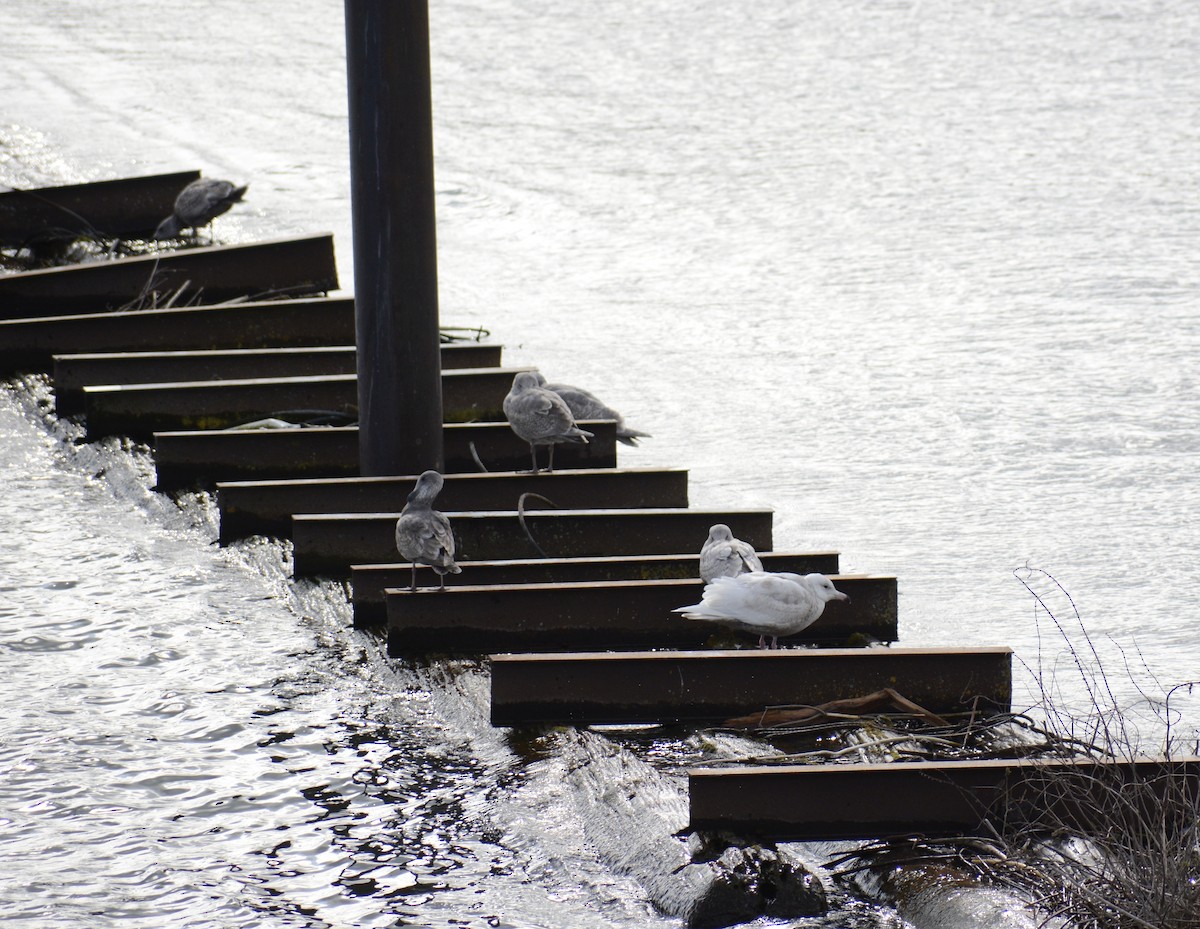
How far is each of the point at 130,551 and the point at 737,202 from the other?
7.69 m

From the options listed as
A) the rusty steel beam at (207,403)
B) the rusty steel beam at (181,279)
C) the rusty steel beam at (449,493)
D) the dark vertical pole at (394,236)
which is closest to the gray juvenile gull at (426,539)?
the rusty steel beam at (449,493)

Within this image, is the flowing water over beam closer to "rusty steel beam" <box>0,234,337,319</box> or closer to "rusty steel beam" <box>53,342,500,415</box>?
"rusty steel beam" <box>53,342,500,415</box>

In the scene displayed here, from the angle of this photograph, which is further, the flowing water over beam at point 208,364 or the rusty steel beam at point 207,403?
Answer: the flowing water over beam at point 208,364

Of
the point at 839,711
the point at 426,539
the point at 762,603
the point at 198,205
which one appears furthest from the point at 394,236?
the point at 198,205

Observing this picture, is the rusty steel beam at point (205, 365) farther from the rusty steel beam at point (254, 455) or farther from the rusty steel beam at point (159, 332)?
the rusty steel beam at point (254, 455)

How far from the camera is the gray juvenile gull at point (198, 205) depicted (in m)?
12.0

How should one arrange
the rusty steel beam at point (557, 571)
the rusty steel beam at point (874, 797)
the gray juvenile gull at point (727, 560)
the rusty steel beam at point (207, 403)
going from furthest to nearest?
1. the rusty steel beam at point (207, 403)
2. the rusty steel beam at point (557, 571)
3. the gray juvenile gull at point (727, 560)
4. the rusty steel beam at point (874, 797)

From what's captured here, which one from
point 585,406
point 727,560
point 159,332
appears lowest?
point 727,560

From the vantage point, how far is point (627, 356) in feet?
36.5

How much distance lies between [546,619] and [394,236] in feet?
6.93

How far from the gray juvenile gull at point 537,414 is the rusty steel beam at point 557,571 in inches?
34.2

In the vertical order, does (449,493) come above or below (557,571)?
above

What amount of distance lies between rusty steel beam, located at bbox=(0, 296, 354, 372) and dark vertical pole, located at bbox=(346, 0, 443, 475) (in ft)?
7.52

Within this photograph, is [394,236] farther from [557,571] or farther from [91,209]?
[91,209]
